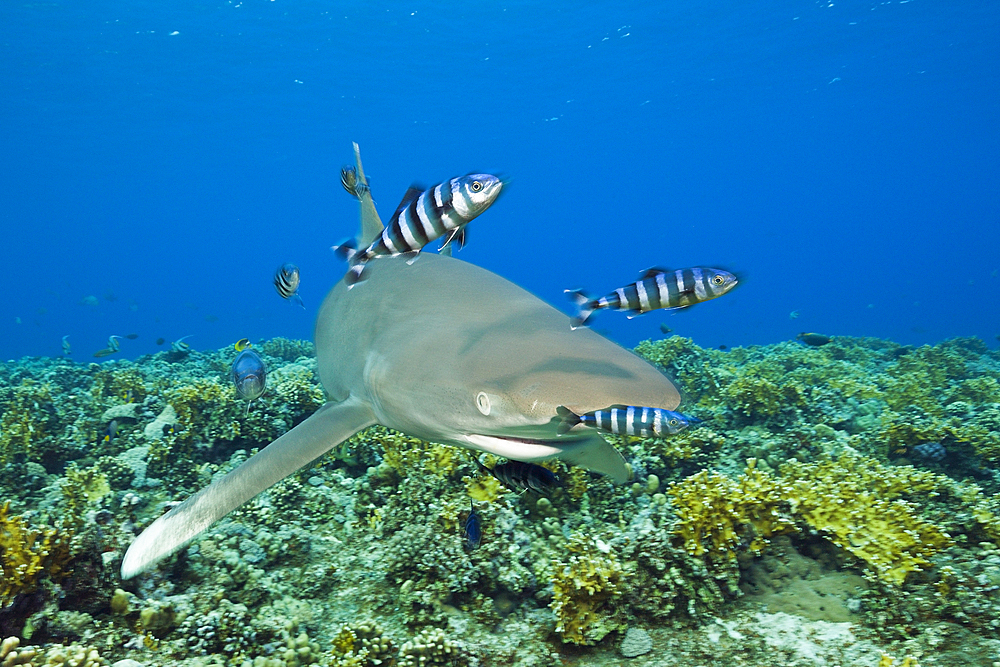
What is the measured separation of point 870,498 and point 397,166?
330ft

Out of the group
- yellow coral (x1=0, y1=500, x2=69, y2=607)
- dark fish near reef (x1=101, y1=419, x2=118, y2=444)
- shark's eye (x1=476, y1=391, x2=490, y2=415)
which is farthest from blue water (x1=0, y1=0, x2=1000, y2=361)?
dark fish near reef (x1=101, y1=419, x2=118, y2=444)

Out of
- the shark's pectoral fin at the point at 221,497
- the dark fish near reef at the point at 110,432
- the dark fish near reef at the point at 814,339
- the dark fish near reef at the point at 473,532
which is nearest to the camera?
the shark's pectoral fin at the point at 221,497

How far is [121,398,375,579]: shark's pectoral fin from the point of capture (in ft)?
7.47

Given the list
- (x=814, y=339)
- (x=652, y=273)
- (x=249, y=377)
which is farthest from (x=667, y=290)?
(x=814, y=339)

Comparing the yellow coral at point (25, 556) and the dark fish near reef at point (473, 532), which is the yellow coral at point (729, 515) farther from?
the yellow coral at point (25, 556)

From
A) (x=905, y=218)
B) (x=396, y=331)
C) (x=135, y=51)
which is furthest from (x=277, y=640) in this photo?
(x=905, y=218)

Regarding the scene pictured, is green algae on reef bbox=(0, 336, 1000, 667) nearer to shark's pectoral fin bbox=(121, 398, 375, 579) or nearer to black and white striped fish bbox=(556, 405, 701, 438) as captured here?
black and white striped fish bbox=(556, 405, 701, 438)

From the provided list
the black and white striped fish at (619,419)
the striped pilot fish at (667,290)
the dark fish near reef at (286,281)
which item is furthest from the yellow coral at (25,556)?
the striped pilot fish at (667,290)

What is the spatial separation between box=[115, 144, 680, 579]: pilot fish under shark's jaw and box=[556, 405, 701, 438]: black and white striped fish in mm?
32

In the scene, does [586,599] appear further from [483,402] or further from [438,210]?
[438,210]

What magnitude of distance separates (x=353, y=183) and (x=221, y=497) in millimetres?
2871

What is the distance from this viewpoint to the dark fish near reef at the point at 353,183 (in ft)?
13.1

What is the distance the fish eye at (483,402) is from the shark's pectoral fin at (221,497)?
0.94 meters

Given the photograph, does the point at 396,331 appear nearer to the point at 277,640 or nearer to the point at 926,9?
the point at 277,640
